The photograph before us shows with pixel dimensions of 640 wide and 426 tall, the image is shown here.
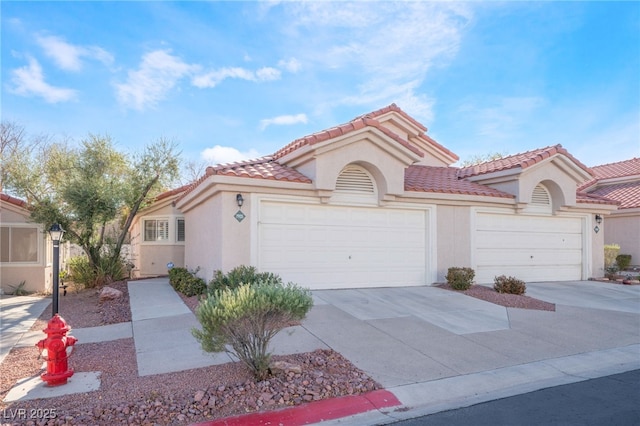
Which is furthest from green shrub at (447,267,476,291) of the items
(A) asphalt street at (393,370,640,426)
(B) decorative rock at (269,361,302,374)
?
(B) decorative rock at (269,361,302,374)

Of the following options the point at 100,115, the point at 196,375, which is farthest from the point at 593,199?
the point at 100,115

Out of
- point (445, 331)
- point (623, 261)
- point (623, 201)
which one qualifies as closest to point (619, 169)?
point (623, 201)

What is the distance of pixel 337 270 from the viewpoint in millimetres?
11180

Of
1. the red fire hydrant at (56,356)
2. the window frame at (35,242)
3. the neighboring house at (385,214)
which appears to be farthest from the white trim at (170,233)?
the red fire hydrant at (56,356)

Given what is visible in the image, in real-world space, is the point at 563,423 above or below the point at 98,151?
below

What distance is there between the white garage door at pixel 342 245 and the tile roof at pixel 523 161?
3.64 meters

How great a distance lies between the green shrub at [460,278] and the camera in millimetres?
11492

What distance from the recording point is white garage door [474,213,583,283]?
13203mm

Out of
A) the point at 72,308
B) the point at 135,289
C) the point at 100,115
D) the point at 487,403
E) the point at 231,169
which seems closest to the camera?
the point at 487,403

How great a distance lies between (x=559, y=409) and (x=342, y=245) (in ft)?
22.7

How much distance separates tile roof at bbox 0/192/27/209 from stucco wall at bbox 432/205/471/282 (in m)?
13.9

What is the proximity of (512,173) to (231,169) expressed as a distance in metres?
8.97

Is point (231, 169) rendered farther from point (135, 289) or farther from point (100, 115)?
point (100, 115)

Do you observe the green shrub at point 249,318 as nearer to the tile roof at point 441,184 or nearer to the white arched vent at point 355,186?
the white arched vent at point 355,186
